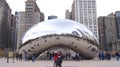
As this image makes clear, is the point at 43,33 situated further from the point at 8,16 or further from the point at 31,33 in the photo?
the point at 8,16

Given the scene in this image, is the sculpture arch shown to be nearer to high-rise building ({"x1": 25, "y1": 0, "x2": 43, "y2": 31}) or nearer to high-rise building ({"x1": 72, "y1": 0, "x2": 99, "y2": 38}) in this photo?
high-rise building ({"x1": 25, "y1": 0, "x2": 43, "y2": 31})

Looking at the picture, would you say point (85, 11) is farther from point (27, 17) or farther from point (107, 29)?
point (27, 17)

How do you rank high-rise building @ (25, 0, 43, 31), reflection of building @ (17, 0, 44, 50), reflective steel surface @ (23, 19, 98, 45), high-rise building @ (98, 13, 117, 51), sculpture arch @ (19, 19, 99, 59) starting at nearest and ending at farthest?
sculpture arch @ (19, 19, 99, 59)
reflective steel surface @ (23, 19, 98, 45)
high-rise building @ (98, 13, 117, 51)
reflection of building @ (17, 0, 44, 50)
high-rise building @ (25, 0, 43, 31)

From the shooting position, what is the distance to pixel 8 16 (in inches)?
4828

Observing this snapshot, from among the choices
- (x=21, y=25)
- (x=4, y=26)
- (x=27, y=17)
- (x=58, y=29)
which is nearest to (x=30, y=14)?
(x=27, y=17)

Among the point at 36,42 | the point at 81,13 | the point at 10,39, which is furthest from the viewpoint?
the point at 81,13

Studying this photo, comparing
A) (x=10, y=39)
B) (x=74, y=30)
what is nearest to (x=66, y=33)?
(x=74, y=30)

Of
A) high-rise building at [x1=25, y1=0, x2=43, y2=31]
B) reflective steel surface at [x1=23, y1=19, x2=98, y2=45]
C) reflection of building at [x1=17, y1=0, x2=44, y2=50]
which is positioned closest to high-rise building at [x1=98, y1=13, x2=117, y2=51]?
high-rise building at [x1=25, y1=0, x2=43, y2=31]

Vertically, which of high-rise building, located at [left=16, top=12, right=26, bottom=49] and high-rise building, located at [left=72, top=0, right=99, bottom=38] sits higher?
high-rise building, located at [left=72, top=0, right=99, bottom=38]

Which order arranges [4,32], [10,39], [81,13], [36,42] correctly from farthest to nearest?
[81,13], [10,39], [4,32], [36,42]

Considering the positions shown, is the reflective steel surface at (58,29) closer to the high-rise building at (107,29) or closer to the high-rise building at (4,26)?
the high-rise building at (4,26)

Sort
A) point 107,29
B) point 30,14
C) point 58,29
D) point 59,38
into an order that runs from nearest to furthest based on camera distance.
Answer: point 59,38
point 58,29
point 107,29
point 30,14

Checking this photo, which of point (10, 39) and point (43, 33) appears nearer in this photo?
point (43, 33)

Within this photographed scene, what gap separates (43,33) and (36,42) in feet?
4.07
